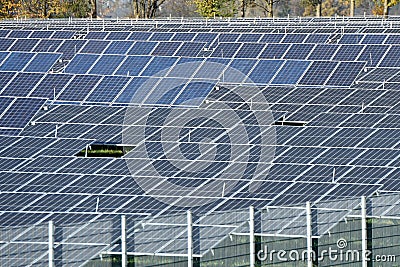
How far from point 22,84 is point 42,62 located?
424 cm

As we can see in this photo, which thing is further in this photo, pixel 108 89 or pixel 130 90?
pixel 108 89

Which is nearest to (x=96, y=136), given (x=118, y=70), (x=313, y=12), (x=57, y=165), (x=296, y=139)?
(x=57, y=165)

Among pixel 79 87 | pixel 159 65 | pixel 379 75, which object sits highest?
pixel 159 65

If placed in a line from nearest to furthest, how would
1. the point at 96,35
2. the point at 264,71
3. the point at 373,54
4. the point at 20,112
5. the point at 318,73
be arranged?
the point at 20,112 < the point at 318,73 < the point at 264,71 < the point at 373,54 < the point at 96,35

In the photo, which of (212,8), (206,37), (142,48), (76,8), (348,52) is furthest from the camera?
(76,8)

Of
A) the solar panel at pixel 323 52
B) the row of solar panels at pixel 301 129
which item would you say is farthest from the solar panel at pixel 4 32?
the solar panel at pixel 323 52

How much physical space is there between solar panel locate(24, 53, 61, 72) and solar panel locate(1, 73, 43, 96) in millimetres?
1263

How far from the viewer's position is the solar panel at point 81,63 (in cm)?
5212

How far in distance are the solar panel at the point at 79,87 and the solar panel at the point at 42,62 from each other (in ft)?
10.7

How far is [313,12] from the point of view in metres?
148

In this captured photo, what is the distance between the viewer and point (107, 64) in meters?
52.8

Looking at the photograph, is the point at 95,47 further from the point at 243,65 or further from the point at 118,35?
the point at 243,65

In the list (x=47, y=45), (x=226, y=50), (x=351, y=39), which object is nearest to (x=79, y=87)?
(x=226, y=50)

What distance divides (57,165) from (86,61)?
18.2 metres
